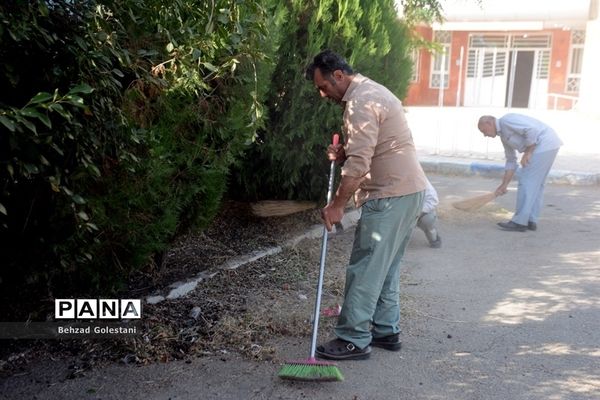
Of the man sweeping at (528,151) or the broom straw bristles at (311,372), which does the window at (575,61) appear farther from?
the broom straw bristles at (311,372)

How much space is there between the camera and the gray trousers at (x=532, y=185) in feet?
23.8

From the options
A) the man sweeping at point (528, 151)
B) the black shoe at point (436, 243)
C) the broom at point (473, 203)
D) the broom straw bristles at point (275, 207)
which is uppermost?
the man sweeping at point (528, 151)

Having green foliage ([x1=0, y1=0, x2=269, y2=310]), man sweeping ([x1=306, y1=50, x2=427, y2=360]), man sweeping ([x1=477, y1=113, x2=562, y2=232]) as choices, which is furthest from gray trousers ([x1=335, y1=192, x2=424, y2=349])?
man sweeping ([x1=477, y1=113, x2=562, y2=232])

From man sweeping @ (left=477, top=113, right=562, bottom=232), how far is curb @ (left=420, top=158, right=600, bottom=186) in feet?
10.3

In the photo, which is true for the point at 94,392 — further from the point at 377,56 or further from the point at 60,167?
the point at 377,56

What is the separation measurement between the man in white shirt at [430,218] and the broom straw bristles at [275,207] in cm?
132

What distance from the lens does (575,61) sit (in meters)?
24.9

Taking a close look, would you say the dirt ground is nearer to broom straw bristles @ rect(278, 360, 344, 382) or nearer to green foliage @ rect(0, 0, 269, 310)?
broom straw bristles @ rect(278, 360, 344, 382)

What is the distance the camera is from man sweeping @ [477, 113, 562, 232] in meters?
7.24

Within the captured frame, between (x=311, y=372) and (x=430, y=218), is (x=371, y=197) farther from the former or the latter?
(x=430, y=218)

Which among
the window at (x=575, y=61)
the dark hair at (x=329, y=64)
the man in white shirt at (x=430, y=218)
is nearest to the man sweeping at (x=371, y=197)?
the dark hair at (x=329, y=64)

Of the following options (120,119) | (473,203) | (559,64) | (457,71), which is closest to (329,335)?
(120,119)

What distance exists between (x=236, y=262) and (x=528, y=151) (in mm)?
3943

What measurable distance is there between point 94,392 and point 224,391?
721 mm
